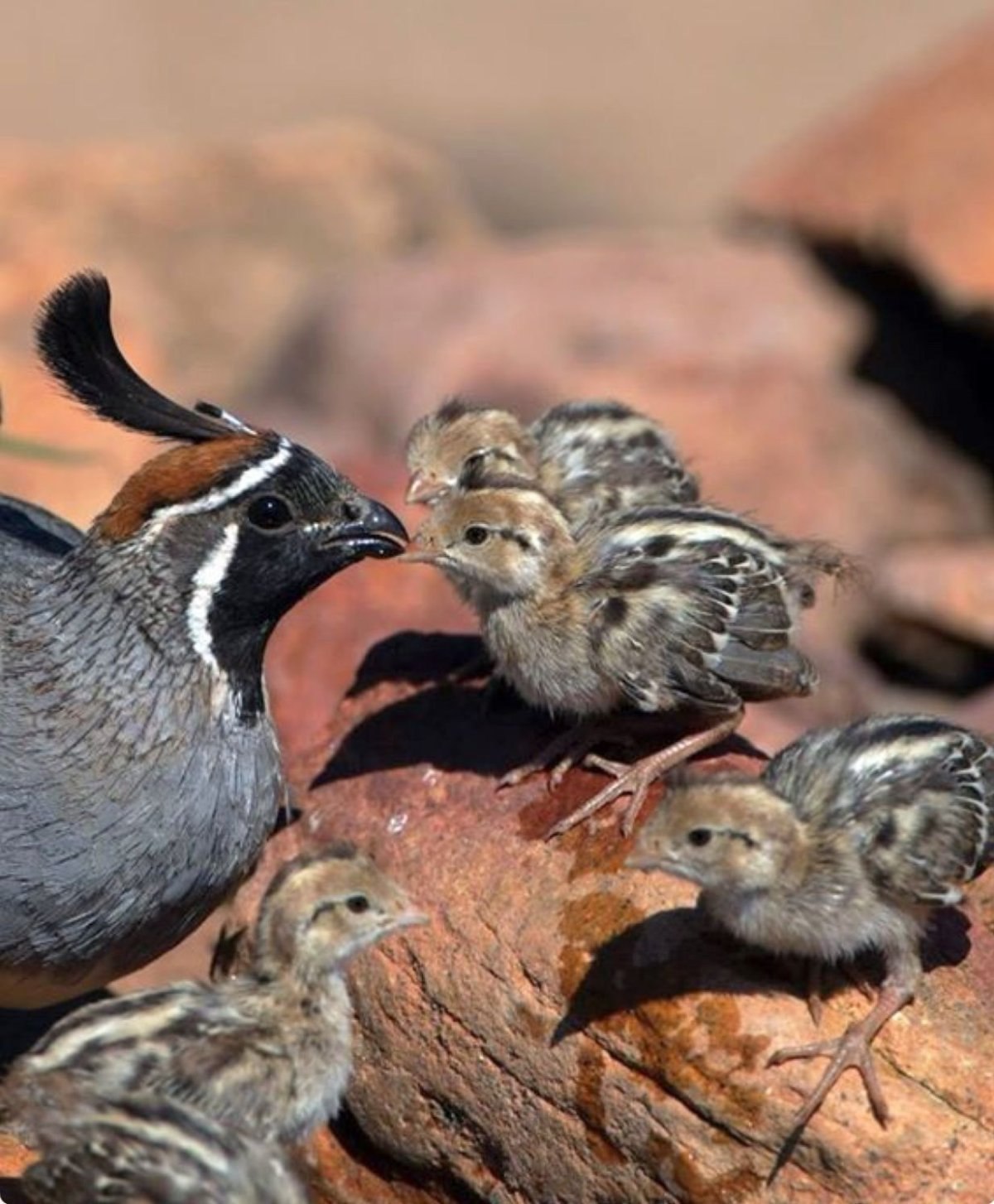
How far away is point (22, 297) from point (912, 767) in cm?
829

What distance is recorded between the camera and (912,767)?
709 centimetres

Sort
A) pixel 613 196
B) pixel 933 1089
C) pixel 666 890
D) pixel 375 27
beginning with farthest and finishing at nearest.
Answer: pixel 375 27, pixel 613 196, pixel 666 890, pixel 933 1089

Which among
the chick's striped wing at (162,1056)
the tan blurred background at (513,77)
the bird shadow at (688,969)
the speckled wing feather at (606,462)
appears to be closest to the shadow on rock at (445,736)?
the speckled wing feather at (606,462)

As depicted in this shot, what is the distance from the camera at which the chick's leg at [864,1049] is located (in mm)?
6773

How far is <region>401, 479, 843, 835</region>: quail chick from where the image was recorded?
777 cm

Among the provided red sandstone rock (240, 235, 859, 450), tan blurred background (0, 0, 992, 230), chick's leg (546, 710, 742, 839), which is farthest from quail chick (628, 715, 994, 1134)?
tan blurred background (0, 0, 992, 230)

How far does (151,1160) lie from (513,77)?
19277mm

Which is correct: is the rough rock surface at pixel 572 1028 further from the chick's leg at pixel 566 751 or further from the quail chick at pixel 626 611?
the quail chick at pixel 626 611

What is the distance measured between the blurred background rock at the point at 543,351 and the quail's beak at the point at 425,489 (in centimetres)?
50

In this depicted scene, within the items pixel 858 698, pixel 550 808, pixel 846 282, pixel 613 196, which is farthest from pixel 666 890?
pixel 613 196

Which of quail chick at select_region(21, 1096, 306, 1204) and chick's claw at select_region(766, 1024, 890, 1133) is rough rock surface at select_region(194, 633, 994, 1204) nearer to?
chick's claw at select_region(766, 1024, 890, 1133)

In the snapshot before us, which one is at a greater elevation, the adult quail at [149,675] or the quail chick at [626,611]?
the quail chick at [626,611]

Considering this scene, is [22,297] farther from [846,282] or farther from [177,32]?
[177,32]

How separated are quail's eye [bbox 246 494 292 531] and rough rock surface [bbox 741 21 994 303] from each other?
7.48m
